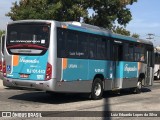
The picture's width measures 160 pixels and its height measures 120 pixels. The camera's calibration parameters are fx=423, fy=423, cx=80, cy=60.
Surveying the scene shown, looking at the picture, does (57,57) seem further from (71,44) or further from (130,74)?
(130,74)

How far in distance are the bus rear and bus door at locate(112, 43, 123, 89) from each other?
517 cm

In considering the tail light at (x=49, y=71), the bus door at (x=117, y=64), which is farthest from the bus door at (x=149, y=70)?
the tail light at (x=49, y=71)

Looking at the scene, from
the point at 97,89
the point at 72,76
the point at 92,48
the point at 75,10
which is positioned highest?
the point at 75,10

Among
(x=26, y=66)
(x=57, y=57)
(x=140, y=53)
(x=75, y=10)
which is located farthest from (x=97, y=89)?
(x=75, y=10)

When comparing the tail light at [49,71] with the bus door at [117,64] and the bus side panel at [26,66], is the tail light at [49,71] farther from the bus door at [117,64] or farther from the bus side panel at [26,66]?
the bus door at [117,64]

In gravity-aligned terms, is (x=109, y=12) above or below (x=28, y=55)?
above

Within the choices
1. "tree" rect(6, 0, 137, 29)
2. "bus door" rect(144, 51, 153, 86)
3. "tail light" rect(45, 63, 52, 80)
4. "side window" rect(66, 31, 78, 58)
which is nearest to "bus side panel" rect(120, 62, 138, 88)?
"bus door" rect(144, 51, 153, 86)

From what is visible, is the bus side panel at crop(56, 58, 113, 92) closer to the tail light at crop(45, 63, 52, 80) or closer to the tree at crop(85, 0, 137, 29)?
the tail light at crop(45, 63, 52, 80)

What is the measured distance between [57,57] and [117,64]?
5322 mm

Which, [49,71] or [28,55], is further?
[28,55]

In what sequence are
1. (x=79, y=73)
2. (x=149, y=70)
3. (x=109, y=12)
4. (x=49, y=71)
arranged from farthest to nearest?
(x=109, y=12)
(x=149, y=70)
(x=79, y=73)
(x=49, y=71)

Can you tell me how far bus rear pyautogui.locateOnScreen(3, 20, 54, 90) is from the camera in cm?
1452

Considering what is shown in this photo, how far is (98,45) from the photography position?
1756 cm

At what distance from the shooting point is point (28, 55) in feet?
48.9
